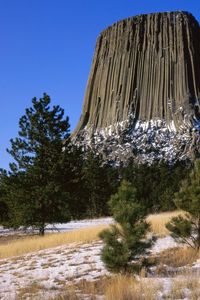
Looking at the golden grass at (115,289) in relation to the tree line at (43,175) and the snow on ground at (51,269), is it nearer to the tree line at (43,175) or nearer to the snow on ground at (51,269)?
the snow on ground at (51,269)

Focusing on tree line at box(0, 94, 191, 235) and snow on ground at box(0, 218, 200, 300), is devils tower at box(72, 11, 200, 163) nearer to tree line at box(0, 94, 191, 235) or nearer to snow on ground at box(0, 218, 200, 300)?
tree line at box(0, 94, 191, 235)

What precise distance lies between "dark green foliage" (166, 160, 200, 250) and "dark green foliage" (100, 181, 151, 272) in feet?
6.89

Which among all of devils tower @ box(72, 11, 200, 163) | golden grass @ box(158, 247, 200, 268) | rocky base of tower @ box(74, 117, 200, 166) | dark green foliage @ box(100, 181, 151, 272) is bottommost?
golden grass @ box(158, 247, 200, 268)

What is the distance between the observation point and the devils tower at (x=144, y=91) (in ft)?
351

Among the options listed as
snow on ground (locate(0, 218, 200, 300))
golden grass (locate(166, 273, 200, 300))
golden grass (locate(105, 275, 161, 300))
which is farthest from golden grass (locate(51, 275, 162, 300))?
golden grass (locate(166, 273, 200, 300))

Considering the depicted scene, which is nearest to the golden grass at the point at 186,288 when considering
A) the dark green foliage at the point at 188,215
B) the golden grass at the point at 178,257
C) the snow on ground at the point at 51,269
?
the golden grass at the point at 178,257

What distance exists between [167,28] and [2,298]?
123783 mm

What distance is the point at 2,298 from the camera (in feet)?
29.1

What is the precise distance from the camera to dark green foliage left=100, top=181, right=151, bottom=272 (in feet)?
33.8

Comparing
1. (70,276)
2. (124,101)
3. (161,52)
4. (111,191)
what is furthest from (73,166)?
(161,52)

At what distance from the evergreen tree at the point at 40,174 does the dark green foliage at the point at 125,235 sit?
1636cm

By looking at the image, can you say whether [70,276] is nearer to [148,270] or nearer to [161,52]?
[148,270]

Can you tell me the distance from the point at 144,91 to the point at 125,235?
11220cm

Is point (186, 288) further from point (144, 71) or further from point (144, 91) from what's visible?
point (144, 71)
